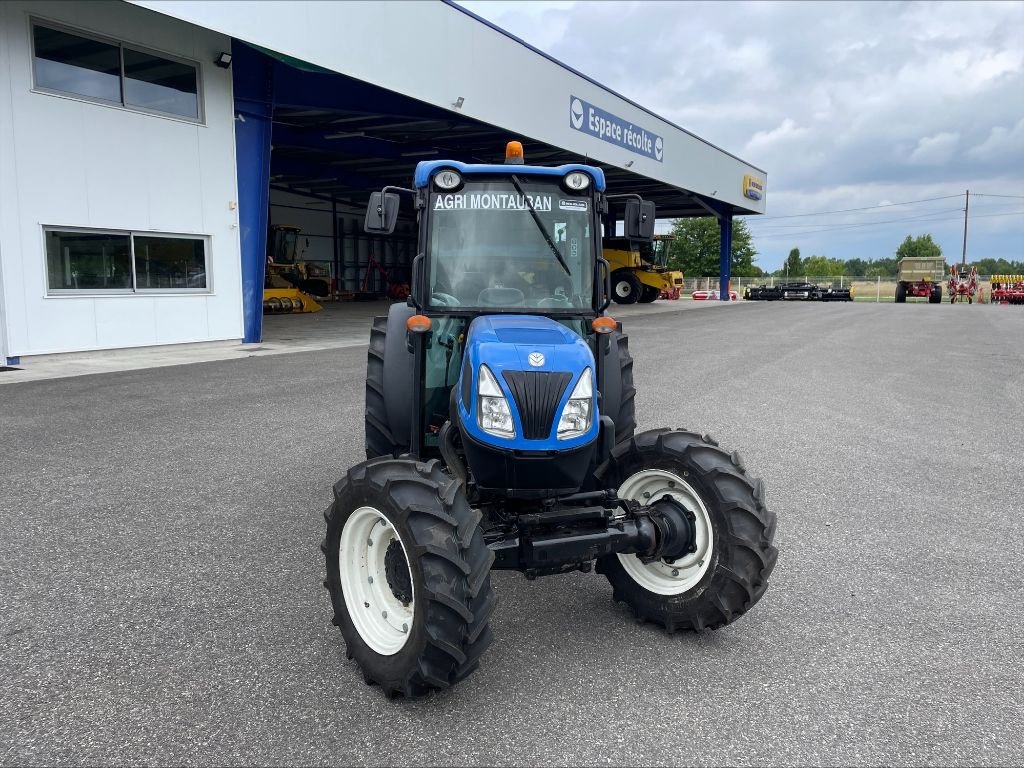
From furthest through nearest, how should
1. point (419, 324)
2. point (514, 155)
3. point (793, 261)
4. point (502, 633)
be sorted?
point (793, 261), point (514, 155), point (419, 324), point (502, 633)

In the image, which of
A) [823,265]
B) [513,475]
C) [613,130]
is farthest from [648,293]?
[823,265]

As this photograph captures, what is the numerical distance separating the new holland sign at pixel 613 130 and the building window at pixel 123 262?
43.9 ft

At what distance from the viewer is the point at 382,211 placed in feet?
13.2

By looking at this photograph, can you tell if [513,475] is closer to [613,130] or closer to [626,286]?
[613,130]

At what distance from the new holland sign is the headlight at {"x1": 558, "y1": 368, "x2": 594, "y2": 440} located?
71.5 ft

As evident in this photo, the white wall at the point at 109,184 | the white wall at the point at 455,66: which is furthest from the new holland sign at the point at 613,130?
the white wall at the point at 109,184

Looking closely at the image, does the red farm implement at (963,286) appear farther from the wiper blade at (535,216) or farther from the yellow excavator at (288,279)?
the wiper blade at (535,216)

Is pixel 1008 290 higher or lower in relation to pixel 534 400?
higher

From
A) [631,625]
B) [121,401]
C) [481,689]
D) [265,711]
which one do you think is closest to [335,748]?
[265,711]

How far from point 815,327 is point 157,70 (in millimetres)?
18084

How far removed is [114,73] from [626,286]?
25134mm

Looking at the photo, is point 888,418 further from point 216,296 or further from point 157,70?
point 157,70

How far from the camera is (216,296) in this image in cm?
1514

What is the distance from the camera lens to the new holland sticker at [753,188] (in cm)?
4159
